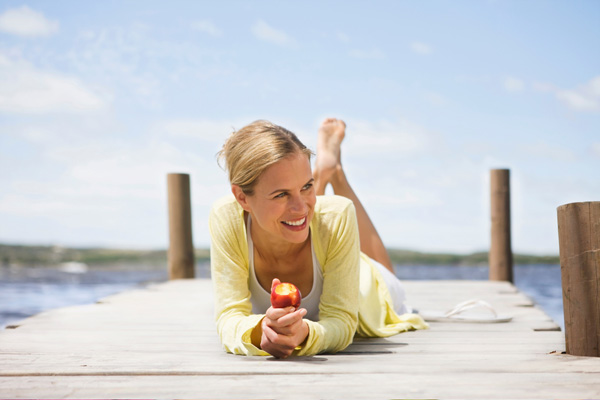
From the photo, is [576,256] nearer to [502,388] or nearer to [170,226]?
[502,388]

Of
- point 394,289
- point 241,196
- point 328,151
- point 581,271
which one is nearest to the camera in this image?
Result: point 581,271

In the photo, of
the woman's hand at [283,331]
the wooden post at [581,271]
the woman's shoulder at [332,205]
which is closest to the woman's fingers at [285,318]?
the woman's hand at [283,331]

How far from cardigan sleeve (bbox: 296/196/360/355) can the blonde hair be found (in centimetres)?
45

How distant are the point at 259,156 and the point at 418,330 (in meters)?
1.77

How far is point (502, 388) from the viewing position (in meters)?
2.34

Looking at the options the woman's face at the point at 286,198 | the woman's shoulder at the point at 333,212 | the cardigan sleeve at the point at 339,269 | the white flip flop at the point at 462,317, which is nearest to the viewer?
the woman's face at the point at 286,198

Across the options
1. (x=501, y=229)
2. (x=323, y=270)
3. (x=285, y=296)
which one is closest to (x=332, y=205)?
(x=323, y=270)

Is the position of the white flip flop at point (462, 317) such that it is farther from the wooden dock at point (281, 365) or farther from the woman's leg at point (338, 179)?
the woman's leg at point (338, 179)

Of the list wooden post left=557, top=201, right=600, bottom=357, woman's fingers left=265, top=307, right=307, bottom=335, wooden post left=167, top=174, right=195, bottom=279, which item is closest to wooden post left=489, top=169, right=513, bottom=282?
wooden post left=167, top=174, right=195, bottom=279

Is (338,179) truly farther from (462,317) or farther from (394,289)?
(462,317)

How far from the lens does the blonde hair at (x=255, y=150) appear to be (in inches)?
109

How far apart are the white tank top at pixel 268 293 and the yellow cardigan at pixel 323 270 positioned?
1.3 inches

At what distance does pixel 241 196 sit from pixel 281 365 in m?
0.78

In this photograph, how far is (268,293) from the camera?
3.35 metres
